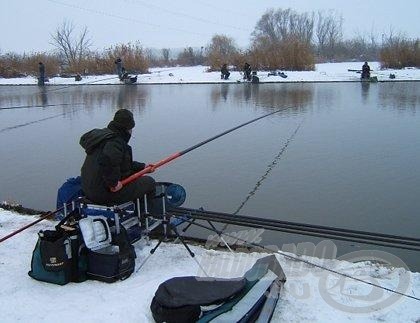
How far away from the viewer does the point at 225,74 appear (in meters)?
29.2

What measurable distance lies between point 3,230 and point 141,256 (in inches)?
60.6

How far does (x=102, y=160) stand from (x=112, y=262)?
73 centimetres

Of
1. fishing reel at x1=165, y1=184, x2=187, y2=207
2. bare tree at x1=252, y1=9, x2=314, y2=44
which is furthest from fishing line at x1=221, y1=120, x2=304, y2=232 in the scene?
bare tree at x1=252, y1=9, x2=314, y2=44

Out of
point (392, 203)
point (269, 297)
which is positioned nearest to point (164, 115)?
point (392, 203)

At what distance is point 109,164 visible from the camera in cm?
348

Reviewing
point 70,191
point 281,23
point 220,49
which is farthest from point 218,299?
point 281,23

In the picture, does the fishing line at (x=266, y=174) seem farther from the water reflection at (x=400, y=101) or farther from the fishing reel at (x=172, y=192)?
the water reflection at (x=400, y=101)

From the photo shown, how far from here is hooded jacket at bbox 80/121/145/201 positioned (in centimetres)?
350

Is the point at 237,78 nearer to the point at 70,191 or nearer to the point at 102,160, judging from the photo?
the point at 70,191

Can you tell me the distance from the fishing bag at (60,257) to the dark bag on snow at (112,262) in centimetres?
7

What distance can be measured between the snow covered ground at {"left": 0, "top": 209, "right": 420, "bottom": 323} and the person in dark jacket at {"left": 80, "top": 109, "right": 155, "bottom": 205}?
0.55 meters

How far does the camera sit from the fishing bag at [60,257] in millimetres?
3320

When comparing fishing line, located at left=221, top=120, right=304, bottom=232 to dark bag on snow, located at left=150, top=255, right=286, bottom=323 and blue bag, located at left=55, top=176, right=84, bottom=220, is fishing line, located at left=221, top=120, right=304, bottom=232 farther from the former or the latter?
dark bag on snow, located at left=150, top=255, right=286, bottom=323

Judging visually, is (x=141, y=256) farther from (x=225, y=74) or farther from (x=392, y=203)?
(x=225, y=74)
